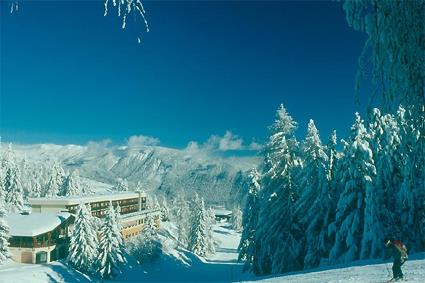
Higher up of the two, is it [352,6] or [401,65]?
[352,6]

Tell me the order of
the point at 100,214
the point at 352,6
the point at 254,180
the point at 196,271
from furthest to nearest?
1. the point at 100,214
2. the point at 196,271
3. the point at 254,180
4. the point at 352,6

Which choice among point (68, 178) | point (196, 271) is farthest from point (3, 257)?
point (68, 178)

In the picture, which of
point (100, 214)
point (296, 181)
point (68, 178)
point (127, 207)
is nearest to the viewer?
point (296, 181)

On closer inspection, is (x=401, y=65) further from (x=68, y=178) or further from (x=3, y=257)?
(x=68, y=178)

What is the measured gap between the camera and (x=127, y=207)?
92.9 metres

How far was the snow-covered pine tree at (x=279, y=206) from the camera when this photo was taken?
118 ft

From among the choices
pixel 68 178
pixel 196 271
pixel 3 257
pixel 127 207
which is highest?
pixel 68 178

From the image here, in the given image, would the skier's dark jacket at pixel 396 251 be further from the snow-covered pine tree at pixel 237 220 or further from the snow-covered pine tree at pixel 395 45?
the snow-covered pine tree at pixel 237 220

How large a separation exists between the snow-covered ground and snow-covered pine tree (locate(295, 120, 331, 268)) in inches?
237

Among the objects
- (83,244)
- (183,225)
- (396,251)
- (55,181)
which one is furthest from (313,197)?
(55,181)

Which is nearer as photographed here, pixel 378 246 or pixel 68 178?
pixel 378 246

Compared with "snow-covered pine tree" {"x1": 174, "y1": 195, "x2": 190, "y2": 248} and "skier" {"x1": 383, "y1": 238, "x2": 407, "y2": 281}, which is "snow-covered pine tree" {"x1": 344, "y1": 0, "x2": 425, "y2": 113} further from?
"snow-covered pine tree" {"x1": 174, "y1": 195, "x2": 190, "y2": 248}

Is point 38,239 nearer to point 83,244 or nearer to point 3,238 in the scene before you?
point 3,238

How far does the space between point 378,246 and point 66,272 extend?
39.4 metres
